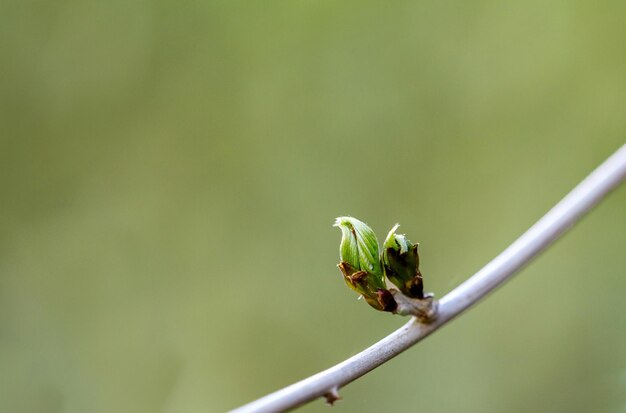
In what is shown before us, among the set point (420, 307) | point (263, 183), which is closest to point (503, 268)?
point (420, 307)

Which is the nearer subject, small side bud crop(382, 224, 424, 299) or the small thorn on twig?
the small thorn on twig

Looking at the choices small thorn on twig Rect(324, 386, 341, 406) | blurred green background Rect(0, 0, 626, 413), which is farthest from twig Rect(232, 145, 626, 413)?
blurred green background Rect(0, 0, 626, 413)

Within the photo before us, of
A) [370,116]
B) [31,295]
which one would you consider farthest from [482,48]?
[31,295]

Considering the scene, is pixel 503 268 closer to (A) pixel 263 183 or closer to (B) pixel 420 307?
(B) pixel 420 307

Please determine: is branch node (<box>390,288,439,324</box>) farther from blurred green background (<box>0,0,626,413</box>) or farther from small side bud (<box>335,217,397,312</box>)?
blurred green background (<box>0,0,626,413</box>)

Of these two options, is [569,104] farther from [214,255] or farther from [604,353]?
[214,255]
